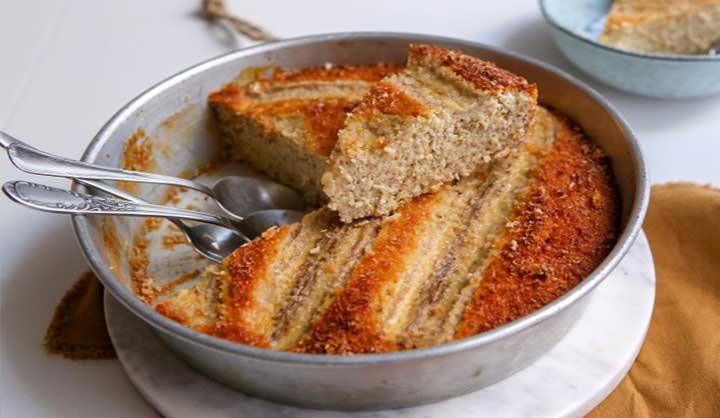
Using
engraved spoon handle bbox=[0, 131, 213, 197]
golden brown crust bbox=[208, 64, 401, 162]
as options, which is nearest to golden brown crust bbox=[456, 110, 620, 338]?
golden brown crust bbox=[208, 64, 401, 162]

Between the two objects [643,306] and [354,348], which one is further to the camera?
[643,306]

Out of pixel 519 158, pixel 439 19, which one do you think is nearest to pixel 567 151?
pixel 519 158

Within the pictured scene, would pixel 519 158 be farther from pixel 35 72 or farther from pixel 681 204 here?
pixel 35 72

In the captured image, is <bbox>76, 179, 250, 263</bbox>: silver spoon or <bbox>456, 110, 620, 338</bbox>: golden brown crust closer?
<bbox>456, 110, 620, 338</bbox>: golden brown crust

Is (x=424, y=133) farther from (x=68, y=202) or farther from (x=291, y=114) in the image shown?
(x=68, y=202)

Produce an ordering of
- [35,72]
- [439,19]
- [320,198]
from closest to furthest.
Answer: [320,198], [35,72], [439,19]

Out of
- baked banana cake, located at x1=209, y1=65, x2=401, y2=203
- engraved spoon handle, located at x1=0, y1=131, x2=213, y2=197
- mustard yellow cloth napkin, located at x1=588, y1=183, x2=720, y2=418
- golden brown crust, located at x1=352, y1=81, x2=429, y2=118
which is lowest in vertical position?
mustard yellow cloth napkin, located at x1=588, y1=183, x2=720, y2=418

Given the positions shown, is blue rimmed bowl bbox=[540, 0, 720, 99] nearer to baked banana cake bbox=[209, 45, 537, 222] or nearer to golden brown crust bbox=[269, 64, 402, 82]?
baked banana cake bbox=[209, 45, 537, 222]
